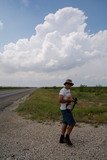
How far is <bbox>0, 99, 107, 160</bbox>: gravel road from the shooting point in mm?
7967

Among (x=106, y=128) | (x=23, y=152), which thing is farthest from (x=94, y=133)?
(x=23, y=152)

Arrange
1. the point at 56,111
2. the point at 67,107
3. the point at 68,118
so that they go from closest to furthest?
the point at 68,118 < the point at 67,107 < the point at 56,111

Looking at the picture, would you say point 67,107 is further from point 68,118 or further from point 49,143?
point 49,143

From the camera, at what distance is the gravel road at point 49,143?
797 cm

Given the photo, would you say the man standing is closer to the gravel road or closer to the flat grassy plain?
the gravel road

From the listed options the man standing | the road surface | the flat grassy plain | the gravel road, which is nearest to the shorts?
the man standing

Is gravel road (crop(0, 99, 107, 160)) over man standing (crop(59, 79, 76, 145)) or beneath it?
beneath

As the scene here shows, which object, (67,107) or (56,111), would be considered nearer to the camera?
(67,107)

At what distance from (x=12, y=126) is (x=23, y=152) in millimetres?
5027

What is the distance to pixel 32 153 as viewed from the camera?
8.23 m

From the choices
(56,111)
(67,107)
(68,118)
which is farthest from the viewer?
(56,111)

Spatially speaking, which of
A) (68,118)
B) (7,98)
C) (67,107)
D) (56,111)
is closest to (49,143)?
(68,118)

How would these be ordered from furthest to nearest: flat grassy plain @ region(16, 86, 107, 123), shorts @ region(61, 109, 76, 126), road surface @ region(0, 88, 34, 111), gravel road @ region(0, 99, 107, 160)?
road surface @ region(0, 88, 34, 111) < flat grassy plain @ region(16, 86, 107, 123) < shorts @ region(61, 109, 76, 126) < gravel road @ region(0, 99, 107, 160)

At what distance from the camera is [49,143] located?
945 cm
